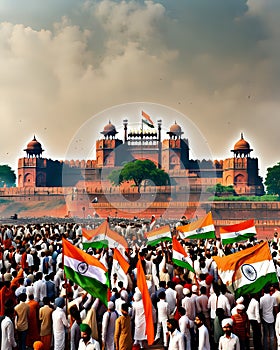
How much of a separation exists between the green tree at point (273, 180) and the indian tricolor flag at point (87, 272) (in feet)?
155

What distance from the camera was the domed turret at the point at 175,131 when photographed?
51719mm

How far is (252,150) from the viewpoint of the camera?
49.1 m

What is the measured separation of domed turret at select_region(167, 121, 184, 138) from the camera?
51.7 meters

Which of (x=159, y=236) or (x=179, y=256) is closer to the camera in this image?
(x=179, y=256)

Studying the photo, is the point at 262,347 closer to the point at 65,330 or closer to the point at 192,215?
the point at 65,330

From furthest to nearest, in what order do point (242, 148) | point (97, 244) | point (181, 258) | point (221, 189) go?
point (242, 148) < point (221, 189) < point (97, 244) < point (181, 258)

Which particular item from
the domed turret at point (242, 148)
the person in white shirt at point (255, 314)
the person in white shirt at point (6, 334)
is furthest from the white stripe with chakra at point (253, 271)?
the domed turret at point (242, 148)

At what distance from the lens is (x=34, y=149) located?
168 ft

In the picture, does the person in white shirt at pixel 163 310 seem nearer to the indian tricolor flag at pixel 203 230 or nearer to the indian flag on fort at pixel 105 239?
the indian flag on fort at pixel 105 239

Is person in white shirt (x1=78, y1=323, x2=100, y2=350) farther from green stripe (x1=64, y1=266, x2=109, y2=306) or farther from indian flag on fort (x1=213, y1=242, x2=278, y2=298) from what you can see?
indian flag on fort (x1=213, y1=242, x2=278, y2=298)

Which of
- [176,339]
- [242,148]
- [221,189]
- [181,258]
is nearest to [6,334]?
[176,339]

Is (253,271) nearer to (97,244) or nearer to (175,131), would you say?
(97,244)

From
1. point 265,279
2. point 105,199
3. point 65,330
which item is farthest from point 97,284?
point 105,199

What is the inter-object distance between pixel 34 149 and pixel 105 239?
42854 mm
